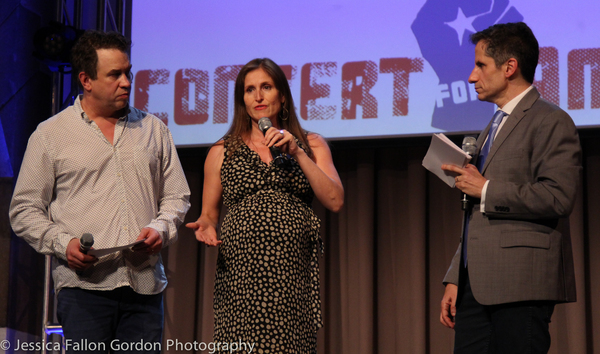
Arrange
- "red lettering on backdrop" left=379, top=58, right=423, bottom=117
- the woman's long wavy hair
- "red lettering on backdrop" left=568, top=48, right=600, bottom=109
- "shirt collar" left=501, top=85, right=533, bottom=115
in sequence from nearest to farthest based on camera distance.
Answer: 1. "shirt collar" left=501, top=85, right=533, bottom=115
2. the woman's long wavy hair
3. "red lettering on backdrop" left=568, top=48, right=600, bottom=109
4. "red lettering on backdrop" left=379, top=58, right=423, bottom=117

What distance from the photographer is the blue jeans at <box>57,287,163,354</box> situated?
187 centimetres

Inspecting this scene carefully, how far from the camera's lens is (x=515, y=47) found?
2.04 meters

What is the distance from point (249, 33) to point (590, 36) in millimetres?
1991

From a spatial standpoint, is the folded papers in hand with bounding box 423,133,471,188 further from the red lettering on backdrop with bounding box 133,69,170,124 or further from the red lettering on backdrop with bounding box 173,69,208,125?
the red lettering on backdrop with bounding box 133,69,170,124

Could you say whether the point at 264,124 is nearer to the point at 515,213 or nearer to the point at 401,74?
the point at 515,213

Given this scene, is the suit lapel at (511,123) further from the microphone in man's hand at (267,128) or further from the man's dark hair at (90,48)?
the man's dark hair at (90,48)

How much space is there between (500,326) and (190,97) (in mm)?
2635

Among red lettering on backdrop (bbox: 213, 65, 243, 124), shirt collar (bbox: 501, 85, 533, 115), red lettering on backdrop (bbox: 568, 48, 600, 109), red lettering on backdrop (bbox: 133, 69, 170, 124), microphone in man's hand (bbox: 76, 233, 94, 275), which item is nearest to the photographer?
microphone in man's hand (bbox: 76, 233, 94, 275)

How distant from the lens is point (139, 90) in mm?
4062

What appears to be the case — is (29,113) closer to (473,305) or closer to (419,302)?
(419,302)

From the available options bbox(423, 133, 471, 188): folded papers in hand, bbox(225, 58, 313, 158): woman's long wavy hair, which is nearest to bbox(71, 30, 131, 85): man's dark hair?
bbox(225, 58, 313, 158): woman's long wavy hair

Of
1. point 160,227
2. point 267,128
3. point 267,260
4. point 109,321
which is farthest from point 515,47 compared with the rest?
point 109,321

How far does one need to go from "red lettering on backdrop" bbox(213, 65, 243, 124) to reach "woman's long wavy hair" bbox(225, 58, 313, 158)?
1564 mm

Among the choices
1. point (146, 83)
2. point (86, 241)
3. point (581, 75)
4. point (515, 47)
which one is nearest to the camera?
point (86, 241)
